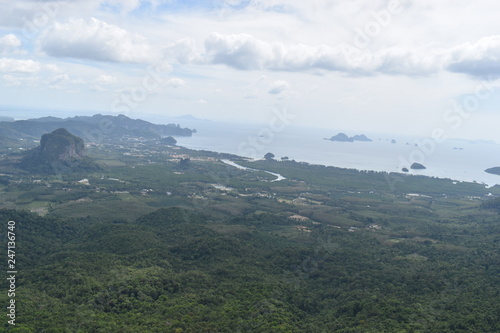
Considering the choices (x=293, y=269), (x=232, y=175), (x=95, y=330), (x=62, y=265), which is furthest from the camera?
(x=232, y=175)

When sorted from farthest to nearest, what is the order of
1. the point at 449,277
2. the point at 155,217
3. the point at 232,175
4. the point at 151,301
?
the point at 232,175 < the point at 155,217 < the point at 449,277 < the point at 151,301

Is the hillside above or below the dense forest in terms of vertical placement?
above

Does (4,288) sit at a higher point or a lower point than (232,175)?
lower

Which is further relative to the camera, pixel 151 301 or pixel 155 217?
pixel 155 217

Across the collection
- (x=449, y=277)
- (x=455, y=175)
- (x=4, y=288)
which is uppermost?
(x=455, y=175)

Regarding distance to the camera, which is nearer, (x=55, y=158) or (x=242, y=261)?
(x=242, y=261)

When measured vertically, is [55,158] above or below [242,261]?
above

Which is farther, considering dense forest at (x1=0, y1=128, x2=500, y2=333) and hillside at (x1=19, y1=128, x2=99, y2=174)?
hillside at (x1=19, y1=128, x2=99, y2=174)

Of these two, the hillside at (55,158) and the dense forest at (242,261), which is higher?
the hillside at (55,158)

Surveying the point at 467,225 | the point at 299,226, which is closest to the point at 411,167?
the point at 467,225

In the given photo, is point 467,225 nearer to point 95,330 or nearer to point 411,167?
point 95,330

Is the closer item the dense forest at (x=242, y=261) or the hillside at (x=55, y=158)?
the dense forest at (x=242, y=261)
